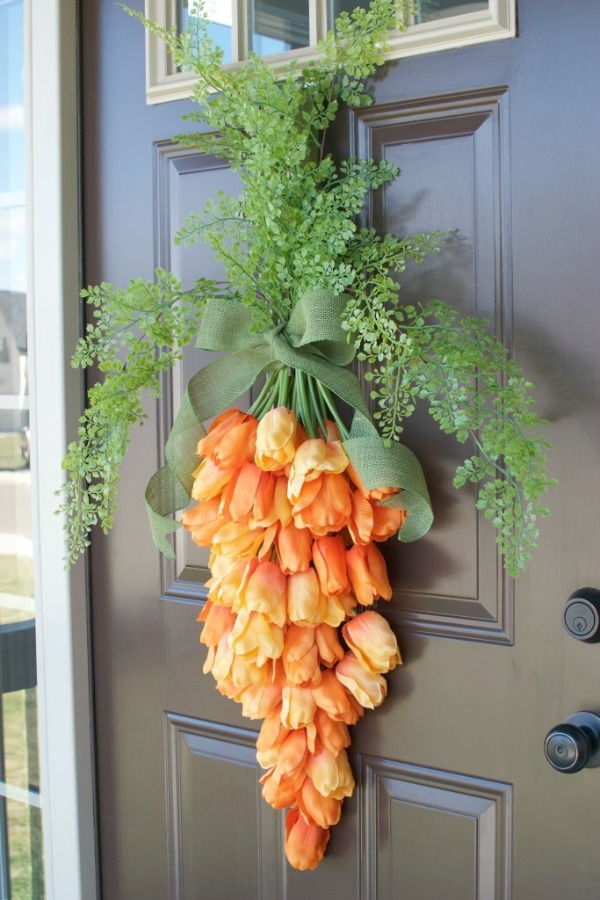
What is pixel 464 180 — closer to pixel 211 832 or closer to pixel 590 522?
pixel 590 522

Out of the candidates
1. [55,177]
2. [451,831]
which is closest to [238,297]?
[55,177]

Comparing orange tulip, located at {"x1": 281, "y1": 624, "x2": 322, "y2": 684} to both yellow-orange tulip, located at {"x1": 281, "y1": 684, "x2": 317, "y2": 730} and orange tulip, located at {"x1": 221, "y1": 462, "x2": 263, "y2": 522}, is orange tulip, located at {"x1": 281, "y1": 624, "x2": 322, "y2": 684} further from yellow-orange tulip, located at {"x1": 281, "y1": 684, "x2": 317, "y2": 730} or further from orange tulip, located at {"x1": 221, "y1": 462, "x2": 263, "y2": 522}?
orange tulip, located at {"x1": 221, "y1": 462, "x2": 263, "y2": 522}

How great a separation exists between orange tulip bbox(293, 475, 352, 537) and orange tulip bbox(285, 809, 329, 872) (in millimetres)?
400

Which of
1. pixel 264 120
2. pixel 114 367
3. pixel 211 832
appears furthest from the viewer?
pixel 211 832

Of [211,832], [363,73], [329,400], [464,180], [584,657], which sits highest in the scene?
[363,73]

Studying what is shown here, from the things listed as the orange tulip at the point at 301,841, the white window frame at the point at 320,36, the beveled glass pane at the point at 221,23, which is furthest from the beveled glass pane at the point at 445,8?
the orange tulip at the point at 301,841

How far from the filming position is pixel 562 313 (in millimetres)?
909

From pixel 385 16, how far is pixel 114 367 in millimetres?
494

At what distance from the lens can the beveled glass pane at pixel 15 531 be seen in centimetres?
126

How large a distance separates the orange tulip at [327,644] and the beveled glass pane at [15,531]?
573 millimetres

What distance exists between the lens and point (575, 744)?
883 mm

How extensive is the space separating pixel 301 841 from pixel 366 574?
0.36m

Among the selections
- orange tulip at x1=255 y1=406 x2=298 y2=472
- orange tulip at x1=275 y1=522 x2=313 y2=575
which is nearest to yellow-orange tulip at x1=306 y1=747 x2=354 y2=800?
orange tulip at x1=275 y1=522 x2=313 y2=575

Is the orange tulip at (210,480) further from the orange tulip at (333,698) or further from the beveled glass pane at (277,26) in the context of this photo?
the beveled glass pane at (277,26)
